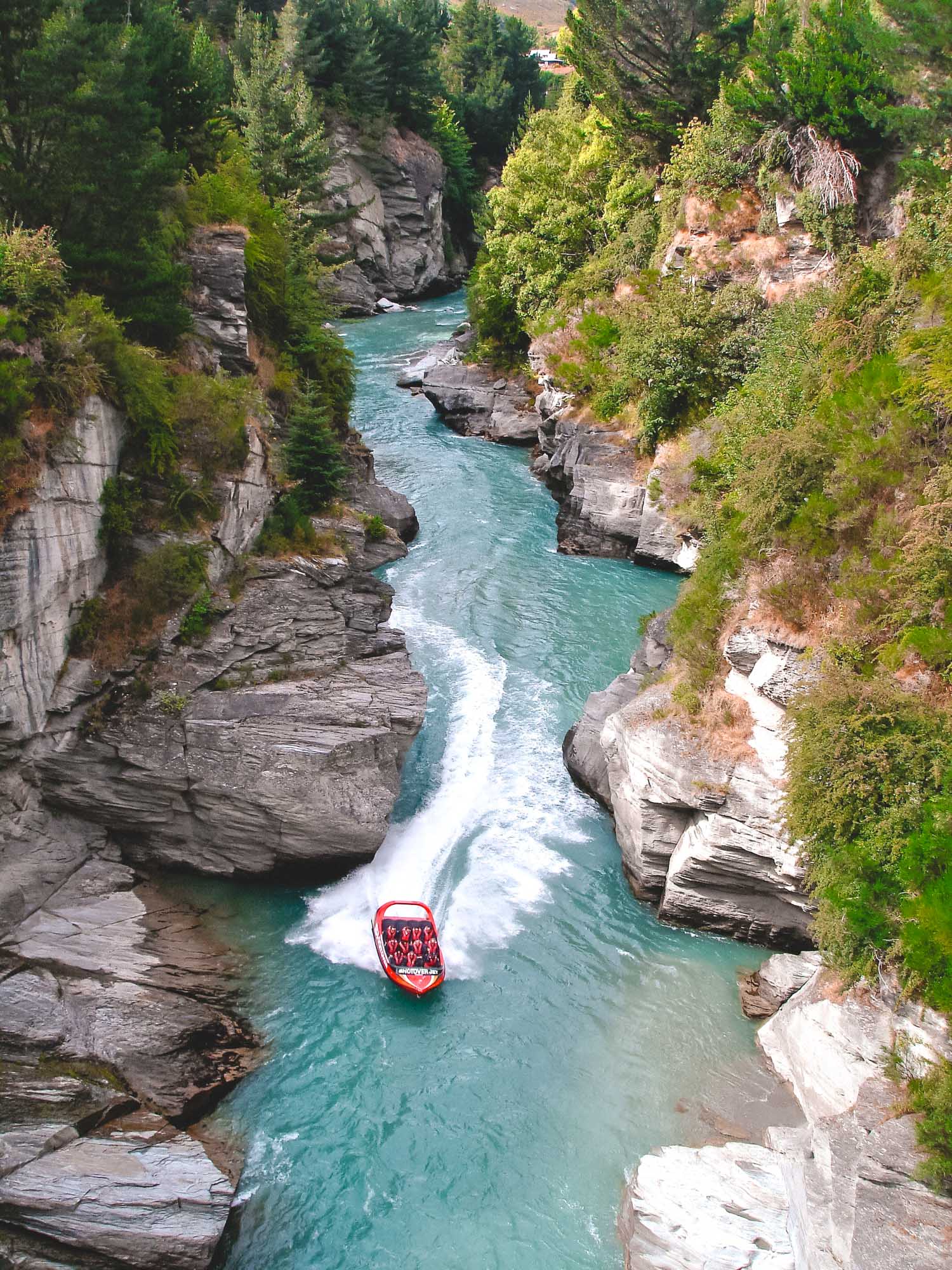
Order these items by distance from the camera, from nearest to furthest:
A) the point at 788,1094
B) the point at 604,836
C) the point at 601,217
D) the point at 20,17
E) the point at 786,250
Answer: the point at 788,1094 < the point at 20,17 < the point at 604,836 < the point at 786,250 < the point at 601,217

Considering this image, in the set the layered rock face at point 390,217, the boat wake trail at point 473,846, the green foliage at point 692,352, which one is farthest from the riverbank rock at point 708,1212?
the layered rock face at point 390,217

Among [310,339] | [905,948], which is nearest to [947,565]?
[905,948]

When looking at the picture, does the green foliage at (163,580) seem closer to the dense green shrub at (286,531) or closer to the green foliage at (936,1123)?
the dense green shrub at (286,531)

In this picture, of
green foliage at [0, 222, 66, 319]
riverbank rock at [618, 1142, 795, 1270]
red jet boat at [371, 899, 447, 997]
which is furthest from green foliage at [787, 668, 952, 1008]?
green foliage at [0, 222, 66, 319]

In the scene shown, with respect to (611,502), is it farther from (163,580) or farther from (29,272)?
(29,272)

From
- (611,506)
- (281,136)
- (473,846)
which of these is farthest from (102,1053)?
(281,136)

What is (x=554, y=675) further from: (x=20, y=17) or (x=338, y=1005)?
(x=20, y=17)
